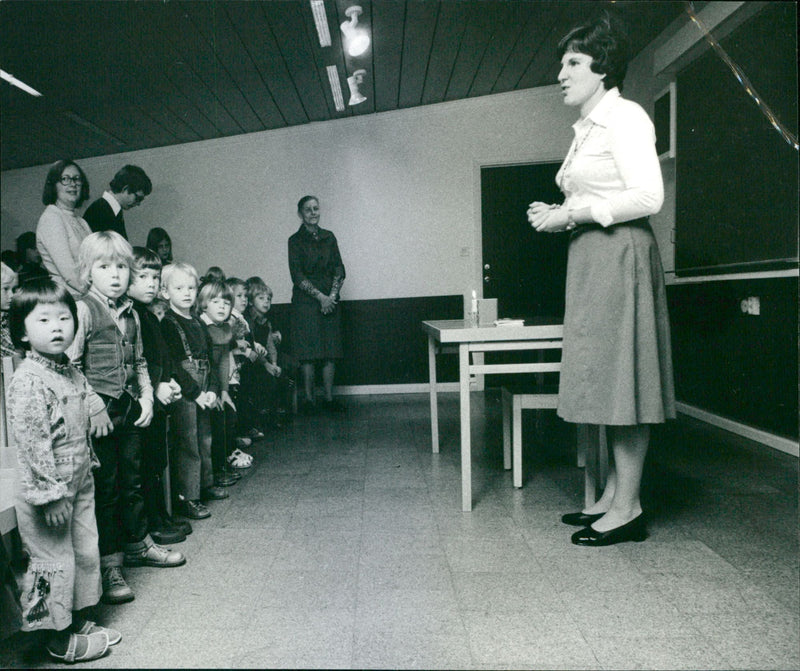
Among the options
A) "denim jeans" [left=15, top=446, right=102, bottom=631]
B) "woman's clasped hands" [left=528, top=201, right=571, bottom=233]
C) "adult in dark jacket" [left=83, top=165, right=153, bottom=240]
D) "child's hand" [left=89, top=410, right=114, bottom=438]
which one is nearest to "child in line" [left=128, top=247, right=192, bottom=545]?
"child's hand" [left=89, top=410, right=114, bottom=438]

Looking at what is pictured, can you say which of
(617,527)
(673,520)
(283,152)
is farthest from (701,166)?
(283,152)

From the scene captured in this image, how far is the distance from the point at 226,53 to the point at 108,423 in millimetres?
1155

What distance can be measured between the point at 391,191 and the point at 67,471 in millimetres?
3819

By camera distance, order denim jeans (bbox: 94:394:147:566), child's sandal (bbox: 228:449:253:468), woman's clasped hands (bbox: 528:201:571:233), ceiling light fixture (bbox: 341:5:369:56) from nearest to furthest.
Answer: ceiling light fixture (bbox: 341:5:369:56) → denim jeans (bbox: 94:394:147:566) → woman's clasped hands (bbox: 528:201:571:233) → child's sandal (bbox: 228:449:253:468)

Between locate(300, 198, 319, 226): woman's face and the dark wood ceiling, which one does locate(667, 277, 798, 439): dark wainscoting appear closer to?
the dark wood ceiling

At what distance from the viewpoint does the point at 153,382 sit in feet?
5.32

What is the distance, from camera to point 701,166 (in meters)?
1.31

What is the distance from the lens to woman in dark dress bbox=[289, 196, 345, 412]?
3.88 meters

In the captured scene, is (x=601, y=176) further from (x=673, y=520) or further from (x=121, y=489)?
(x=121, y=489)

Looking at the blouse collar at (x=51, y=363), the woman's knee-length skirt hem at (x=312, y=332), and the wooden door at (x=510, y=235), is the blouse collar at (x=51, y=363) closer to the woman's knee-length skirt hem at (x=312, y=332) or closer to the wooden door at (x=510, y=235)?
the woman's knee-length skirt hem at (x=312, y=332)

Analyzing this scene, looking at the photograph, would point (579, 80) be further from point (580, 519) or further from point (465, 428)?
point (580, 519)

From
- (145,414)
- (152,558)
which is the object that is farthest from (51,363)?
(152,558)

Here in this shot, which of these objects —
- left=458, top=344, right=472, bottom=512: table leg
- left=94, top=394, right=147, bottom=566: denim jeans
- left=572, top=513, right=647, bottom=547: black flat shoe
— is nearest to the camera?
left=94, top=394, right=147, bottom=566: denim jeans

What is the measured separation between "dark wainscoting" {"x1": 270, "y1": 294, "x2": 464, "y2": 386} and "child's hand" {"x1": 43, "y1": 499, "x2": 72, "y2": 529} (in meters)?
3.59
